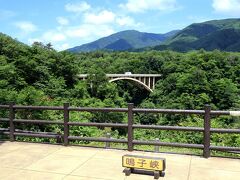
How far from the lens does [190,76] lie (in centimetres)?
5309

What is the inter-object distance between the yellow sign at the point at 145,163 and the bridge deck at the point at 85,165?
17 centimetres

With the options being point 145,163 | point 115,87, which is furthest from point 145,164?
point 115,87

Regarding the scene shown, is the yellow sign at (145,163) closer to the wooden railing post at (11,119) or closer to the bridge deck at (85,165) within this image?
the bridge deck at (85,165)

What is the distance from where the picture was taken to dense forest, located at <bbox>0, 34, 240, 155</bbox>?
13.4 meters

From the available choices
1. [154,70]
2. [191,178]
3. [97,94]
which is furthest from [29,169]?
[154,70]

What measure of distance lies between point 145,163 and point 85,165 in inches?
47.9

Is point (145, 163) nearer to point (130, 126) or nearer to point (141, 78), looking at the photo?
point (130, 126)

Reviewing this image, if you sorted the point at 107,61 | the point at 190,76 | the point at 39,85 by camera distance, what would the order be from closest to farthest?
the point at 39,85 < the point at 190,76 < the point at 107,61

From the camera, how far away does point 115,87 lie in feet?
177

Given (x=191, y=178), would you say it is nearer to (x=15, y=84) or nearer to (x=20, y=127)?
(x=20, y=127)

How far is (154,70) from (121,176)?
3026 inches

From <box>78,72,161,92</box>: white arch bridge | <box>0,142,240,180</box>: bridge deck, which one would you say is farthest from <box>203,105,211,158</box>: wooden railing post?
<box>78,72,161,92</box>: white arch bridge

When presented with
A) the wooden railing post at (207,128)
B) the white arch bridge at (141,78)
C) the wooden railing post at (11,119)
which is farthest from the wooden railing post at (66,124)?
the white arch bridge at (141,78)

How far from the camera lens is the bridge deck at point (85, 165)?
17.5 ft
